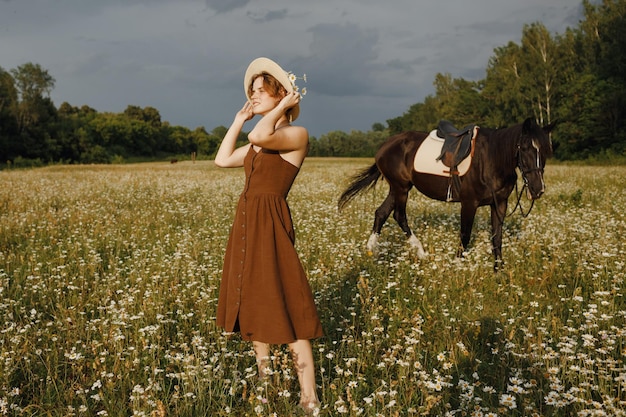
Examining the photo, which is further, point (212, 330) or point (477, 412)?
point (212, 330)

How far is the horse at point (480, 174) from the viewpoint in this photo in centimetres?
652

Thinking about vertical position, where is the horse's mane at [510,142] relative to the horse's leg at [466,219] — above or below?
above

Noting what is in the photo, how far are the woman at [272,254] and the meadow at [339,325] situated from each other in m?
0.32

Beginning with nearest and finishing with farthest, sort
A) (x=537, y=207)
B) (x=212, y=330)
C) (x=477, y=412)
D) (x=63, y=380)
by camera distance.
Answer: (x=477, y=412)
(x=63, y=380)
(x=212, y=330)
(x=537, y=207)

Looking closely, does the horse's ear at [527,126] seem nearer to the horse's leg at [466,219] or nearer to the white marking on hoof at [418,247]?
the horse's leg at [466,219]

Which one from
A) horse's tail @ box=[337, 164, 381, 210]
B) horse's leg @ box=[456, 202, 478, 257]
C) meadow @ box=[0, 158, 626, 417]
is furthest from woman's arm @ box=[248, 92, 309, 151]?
horse's tail @ box=[337, 164, 381, 210]

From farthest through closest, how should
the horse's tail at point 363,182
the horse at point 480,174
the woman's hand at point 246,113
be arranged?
1. the horse's tail at point 363,182
2. the horse at point 480,174
3. the woman's hand at point 246,113

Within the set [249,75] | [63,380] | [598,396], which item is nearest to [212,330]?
[63,380]

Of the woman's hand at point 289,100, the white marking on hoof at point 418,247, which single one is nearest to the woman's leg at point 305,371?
the woman's hand at point 289,100

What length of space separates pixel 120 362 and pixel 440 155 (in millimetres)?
5490

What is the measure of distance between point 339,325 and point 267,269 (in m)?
2.01

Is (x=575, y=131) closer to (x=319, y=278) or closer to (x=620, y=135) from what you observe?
(x=620, y=135)

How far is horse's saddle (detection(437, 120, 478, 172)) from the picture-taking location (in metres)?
7.27

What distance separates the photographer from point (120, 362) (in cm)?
405
